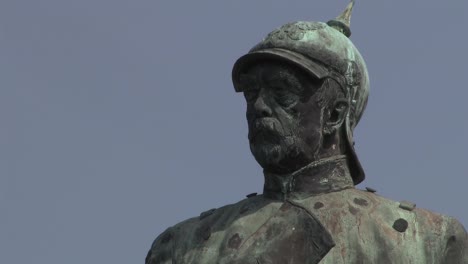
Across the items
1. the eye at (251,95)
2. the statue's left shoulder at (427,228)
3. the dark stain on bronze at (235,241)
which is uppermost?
the eye at (251,95)

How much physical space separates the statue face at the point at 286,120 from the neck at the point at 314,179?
4.4 inches

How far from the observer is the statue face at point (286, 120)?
76.5ft

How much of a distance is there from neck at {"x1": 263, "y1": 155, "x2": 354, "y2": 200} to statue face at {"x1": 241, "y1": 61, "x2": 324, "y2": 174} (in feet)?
0.37

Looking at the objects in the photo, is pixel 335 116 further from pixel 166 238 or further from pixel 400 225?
pixel 166 238

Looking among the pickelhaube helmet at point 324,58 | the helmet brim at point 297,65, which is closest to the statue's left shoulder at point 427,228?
the helmet brim at point 297,65

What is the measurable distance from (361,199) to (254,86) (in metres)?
1.84

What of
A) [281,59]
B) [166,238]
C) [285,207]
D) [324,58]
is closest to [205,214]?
[166,238]

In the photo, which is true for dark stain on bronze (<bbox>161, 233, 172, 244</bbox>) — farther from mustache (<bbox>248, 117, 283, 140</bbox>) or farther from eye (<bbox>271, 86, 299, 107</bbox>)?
eye (<bbox>271, 86, 299, 107</bbox>)

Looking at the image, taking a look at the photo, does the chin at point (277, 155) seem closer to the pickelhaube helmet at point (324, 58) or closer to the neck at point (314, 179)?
the neck at point (314, 179)

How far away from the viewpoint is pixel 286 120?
76.5 feet

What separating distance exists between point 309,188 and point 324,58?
1.55 m

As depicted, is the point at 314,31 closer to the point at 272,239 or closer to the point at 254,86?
the point at 254,86

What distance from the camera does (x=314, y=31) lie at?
78.1ft

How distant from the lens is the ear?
23.5 m
